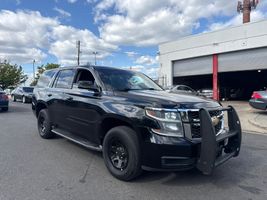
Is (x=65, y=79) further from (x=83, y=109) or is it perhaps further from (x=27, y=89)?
(x=27, y=89)

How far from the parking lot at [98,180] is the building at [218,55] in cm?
1733

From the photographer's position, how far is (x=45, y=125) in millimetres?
6891

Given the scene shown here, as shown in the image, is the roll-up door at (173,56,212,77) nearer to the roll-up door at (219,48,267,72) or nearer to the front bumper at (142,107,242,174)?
the roll-up door at (219,48,267,72)

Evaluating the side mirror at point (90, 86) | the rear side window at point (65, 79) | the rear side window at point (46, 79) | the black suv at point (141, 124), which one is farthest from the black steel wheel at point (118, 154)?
the rear side window at point (46, 79)

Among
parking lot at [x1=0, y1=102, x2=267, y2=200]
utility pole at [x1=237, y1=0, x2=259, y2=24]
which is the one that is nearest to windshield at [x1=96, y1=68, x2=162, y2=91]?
parking lot at [x1=0, y1=102, x2=267, y2=200]

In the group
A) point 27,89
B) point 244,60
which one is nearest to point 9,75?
point 27,89

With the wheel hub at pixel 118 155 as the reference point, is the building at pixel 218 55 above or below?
above

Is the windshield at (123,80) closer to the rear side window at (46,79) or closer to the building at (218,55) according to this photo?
the rear side window at (46,79)

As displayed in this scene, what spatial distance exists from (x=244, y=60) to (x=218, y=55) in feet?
7.96

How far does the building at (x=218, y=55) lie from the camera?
818 inches

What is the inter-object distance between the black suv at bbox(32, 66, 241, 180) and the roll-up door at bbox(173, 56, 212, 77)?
20122 mm

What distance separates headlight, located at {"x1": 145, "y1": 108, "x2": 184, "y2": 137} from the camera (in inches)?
141

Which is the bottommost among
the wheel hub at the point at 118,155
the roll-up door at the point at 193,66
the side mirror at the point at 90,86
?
the wheel hub at the point at 118,155

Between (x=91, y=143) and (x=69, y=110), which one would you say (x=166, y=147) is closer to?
(x=91, y=143)
